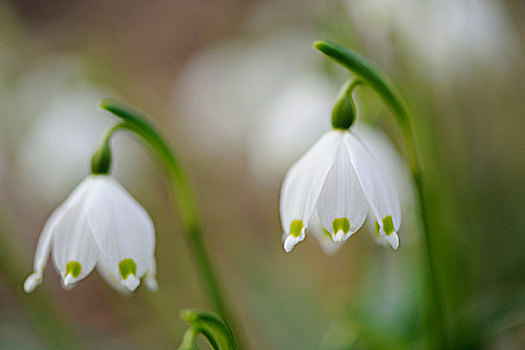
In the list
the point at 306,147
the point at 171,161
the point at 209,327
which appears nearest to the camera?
the point at 209,327

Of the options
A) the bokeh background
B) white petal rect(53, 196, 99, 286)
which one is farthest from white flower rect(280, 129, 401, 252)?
the bokeh background

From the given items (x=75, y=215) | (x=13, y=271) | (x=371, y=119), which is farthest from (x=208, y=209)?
(x=75, y=215)

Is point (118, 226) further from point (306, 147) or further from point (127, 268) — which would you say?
point (306, 147)

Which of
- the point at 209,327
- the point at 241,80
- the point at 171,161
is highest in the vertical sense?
Answer: the point at 241,80

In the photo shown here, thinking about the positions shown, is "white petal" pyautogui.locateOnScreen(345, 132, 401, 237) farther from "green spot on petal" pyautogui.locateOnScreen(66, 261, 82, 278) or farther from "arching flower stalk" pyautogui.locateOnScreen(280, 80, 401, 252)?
"green spot on petal" pyautogui.locateOnScreen(66, 261, 82, 278)

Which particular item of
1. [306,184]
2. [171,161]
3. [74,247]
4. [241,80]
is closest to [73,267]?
[74,247]

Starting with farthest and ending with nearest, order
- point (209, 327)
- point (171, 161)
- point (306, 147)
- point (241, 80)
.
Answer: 1. point (241, 80)
2. point (306, 147)
3. point (171, 161)
4. point (209, 327)

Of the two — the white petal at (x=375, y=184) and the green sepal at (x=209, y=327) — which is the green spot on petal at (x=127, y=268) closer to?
the green sepal at (x=209, y=327)
